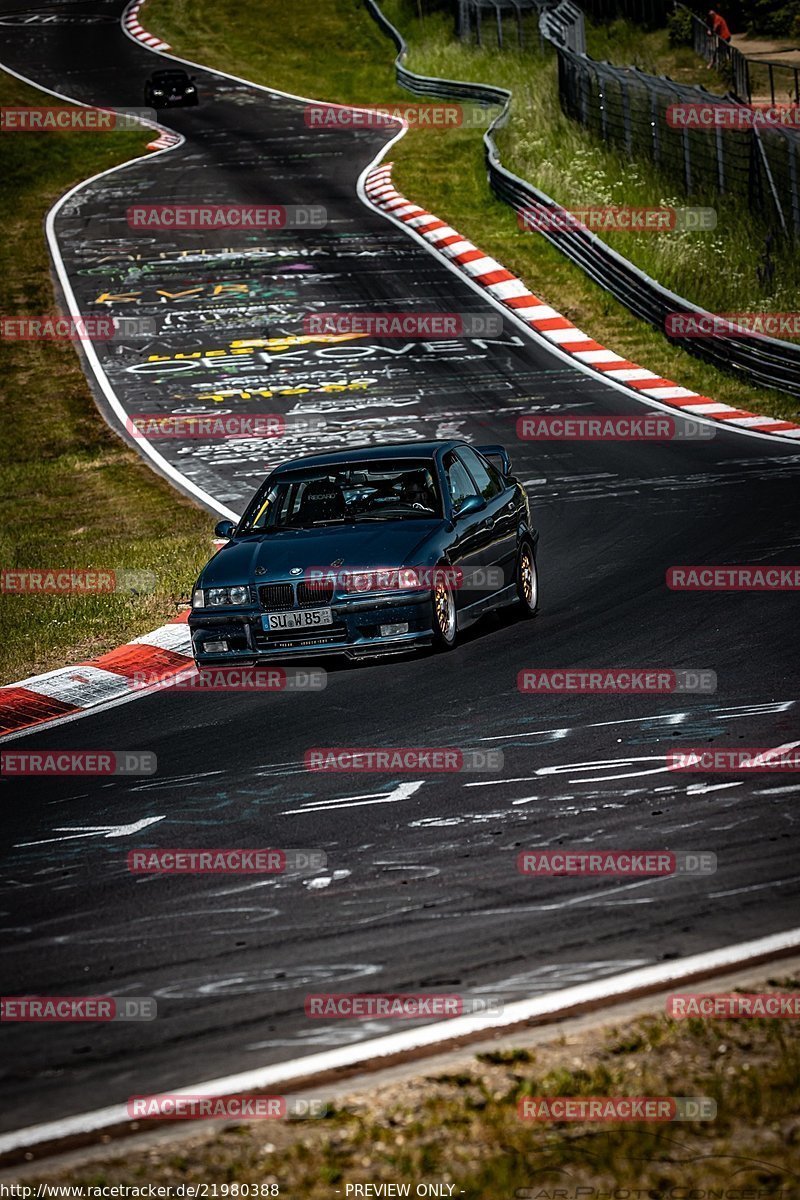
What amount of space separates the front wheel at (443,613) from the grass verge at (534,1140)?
615cm

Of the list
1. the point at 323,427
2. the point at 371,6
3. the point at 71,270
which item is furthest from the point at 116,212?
the point at 371,6

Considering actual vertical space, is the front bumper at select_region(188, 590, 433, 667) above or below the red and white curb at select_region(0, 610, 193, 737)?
above

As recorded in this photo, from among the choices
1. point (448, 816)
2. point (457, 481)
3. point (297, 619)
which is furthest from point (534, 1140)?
point (457, 481)

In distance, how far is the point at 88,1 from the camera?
230 feet

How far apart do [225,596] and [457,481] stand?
Answer: 2.18m

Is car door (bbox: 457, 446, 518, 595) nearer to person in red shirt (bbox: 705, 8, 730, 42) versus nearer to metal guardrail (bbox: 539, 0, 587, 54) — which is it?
metal guardrail (bbox: 539, 0, 587, 54)

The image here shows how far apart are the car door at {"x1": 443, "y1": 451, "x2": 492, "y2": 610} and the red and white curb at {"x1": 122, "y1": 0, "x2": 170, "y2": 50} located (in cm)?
5096

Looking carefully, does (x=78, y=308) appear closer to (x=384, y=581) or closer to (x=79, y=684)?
(x=79, y=684)

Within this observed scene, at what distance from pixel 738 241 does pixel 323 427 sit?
8759 millimetres

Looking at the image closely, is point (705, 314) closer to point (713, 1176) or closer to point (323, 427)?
point (323, 427)

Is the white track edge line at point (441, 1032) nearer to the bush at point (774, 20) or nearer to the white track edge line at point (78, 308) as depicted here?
the white track edge line at point (78, 308)

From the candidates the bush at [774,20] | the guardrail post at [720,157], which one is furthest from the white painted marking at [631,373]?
the bush at [774,20]

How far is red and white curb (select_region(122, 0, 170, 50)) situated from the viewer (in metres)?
59.2

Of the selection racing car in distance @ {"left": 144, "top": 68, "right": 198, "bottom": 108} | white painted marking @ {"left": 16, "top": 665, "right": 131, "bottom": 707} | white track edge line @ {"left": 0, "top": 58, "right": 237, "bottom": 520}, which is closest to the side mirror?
white painted marking @ {"left": 16, "top": 665, "right": 131, "bottom": 707}
